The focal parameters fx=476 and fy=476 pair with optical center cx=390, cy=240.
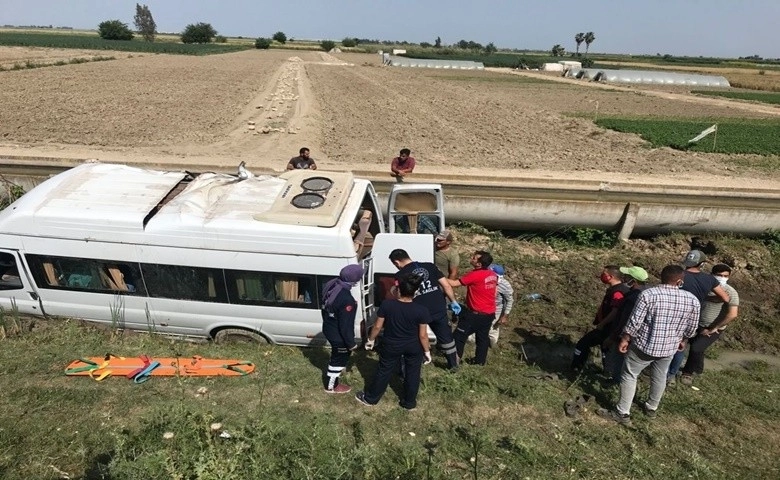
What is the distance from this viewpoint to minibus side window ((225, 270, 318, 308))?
20.0 feet

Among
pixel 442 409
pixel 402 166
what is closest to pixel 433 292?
pixel 442 409

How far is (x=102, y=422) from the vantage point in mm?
4789

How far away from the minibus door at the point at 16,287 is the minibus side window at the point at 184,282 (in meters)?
1.66

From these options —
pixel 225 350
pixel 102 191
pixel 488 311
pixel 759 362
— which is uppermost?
pixel 102 191

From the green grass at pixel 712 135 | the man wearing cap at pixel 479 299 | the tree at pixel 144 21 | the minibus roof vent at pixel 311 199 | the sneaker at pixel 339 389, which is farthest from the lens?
the tree at pixel 144 21

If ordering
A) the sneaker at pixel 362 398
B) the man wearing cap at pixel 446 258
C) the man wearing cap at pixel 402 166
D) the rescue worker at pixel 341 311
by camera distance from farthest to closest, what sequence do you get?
the man wearing cap at pixel 402 166
the man wearing cap at pixel 446 258
the sneaker at pixel 362 398
the rescue worker at pixel 341 311

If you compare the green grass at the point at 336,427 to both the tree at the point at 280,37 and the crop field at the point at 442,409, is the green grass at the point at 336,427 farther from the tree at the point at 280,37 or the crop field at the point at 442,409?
the tree at the point at 280,37

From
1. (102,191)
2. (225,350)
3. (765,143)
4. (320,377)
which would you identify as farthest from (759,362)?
(765,143)

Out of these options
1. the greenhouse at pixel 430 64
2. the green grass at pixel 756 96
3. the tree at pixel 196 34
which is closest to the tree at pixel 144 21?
the tree at pixel 196 34

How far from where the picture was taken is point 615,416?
530 centimetres

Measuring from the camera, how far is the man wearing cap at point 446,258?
7.04 m

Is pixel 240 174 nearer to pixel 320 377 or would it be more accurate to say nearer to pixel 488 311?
pixel 320 377

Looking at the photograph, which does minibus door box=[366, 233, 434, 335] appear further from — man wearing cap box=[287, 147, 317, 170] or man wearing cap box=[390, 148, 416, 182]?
man wearing cap box=[287, 147, 317, 170]

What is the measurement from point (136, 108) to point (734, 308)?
28.6 metres
